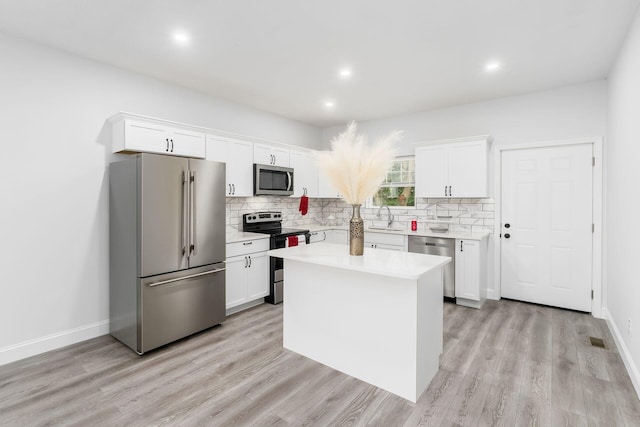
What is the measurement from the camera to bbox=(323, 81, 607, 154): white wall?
3820 millimetres

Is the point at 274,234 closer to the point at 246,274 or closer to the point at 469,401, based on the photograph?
the point at 246,274

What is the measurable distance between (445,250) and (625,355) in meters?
1.99

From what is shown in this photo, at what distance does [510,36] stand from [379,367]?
2862 mm

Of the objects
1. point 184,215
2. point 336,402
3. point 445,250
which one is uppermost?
point 184,215

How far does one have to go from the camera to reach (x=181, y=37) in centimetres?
275

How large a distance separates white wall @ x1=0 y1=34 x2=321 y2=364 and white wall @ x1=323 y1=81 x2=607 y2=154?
153 inches

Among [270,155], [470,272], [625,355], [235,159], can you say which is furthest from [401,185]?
[625,355]

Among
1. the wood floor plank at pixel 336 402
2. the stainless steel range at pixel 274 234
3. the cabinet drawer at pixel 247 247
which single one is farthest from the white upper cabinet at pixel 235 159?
the wood floor plank at pixel 336 402

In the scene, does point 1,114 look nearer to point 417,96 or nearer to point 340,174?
point 340,174

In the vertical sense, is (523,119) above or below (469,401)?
above

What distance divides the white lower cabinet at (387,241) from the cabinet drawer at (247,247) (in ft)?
5.45

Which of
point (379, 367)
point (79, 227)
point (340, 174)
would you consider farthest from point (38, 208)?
point (379, 367)

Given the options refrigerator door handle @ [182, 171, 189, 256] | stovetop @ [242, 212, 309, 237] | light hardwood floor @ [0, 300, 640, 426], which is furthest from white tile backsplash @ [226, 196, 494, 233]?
light hardwood floor @ [0, 300, 640, 426]

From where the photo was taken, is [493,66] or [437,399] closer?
[437,399]
